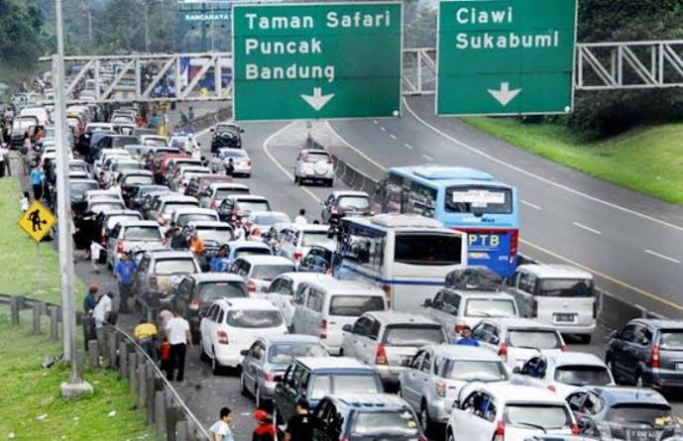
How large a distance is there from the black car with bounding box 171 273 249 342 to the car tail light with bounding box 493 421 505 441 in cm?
1233

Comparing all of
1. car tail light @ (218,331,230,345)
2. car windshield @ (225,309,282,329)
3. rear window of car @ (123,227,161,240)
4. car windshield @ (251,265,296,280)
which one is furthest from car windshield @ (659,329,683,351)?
rear window of car @ (123,227,161,240)

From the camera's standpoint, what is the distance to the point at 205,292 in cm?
3412

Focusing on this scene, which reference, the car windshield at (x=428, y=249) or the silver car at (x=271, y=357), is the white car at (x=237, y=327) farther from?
the car windshield at (x=428, y=249)

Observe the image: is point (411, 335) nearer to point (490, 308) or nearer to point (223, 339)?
point (223, 339)

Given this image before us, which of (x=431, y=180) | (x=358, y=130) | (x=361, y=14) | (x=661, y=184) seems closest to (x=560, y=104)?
(x=361, y=14)

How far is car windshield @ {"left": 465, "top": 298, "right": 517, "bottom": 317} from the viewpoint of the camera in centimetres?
3328

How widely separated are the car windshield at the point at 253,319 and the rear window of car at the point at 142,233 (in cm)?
1415

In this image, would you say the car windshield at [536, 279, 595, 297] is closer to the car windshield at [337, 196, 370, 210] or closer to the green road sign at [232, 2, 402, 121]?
the green road sign at [232, 2, 402, 121]

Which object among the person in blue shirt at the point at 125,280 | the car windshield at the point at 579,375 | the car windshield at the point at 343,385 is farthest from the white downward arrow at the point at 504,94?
the car windshield at the point at 343,385

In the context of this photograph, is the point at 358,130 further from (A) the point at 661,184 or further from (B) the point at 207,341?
(B) the point at 207,341

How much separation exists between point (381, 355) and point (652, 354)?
5.19 meters

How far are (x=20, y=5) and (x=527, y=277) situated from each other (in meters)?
120

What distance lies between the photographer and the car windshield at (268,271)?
37.8 metres

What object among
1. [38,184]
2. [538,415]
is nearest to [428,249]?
[538,415]
